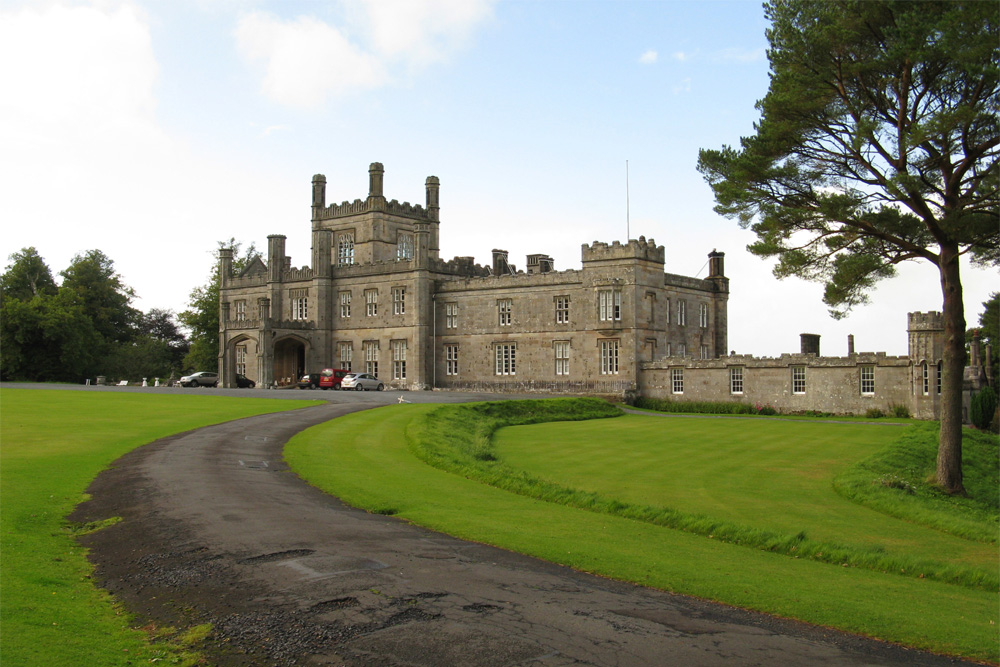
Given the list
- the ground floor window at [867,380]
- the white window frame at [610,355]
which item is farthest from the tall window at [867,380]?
the white window frame at [610,355]

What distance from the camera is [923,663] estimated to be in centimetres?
793

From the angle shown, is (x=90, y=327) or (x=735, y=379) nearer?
(x=735, y=379)

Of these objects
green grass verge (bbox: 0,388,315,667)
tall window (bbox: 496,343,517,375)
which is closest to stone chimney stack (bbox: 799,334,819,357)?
tall window (bbox: 496,343,517,375)

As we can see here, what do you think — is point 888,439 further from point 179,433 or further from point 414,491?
point 179,433

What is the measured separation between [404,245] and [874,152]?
4898 cm

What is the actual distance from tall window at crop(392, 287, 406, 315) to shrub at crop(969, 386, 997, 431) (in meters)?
35.9

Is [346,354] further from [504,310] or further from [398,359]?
[504,310]

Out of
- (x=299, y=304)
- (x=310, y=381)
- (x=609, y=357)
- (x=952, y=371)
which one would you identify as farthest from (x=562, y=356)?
(x=952, y=371)

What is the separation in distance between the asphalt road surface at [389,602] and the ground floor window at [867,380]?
36.4 meters

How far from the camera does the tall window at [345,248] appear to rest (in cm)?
6756

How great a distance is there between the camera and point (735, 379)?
159ft

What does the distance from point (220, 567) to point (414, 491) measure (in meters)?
6.65

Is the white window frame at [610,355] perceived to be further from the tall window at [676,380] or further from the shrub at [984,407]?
the shrub at [984,407]

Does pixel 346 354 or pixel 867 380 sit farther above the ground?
pixel 346 354
